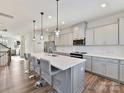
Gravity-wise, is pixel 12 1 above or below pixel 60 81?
above

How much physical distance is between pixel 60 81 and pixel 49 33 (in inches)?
267

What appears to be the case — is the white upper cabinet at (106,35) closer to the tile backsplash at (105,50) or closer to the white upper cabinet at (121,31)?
the white upper cabinet at (121,31)

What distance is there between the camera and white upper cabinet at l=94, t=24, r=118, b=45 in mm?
3930

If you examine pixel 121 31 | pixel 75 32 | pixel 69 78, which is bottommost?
pixel 69 78

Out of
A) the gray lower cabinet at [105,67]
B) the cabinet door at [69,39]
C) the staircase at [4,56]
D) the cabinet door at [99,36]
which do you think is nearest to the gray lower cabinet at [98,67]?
the gray lower cabinet at [105,67]

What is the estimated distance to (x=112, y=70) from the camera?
370 cm

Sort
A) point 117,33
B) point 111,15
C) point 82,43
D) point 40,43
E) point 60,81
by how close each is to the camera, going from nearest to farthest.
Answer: point 60,81 → point 117,33 → point 111,15 → point 82,43 → point 40,43

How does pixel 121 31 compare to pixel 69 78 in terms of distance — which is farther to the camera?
pixel 121 31

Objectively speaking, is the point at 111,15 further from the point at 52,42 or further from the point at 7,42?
the point at 7,42

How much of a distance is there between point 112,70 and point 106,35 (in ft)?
4.72

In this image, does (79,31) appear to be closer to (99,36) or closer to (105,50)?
(99,36)

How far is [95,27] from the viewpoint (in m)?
4.80

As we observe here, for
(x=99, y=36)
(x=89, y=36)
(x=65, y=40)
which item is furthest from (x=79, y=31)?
(x=65, y=40)

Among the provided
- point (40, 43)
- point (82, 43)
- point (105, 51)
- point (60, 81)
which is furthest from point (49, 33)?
point (60, 81)
